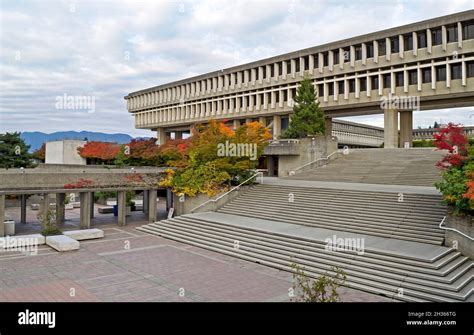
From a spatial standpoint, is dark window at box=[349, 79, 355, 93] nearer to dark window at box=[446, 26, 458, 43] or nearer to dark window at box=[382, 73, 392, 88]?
dark window at box=[382, 73, 392, 88]

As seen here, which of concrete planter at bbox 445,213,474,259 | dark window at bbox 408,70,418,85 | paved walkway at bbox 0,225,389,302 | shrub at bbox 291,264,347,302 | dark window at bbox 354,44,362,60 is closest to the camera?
shrub at bbox 291,264,347,302

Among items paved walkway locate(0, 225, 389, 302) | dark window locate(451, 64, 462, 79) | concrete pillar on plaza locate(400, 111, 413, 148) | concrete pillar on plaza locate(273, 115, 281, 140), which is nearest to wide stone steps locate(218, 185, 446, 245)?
paved walkway locate(0, 225, 389, 302)

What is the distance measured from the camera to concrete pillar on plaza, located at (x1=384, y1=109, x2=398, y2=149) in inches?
1654

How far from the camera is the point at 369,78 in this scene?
4316 centimetres

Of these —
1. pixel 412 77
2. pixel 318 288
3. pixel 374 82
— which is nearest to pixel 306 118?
pixel 374 82

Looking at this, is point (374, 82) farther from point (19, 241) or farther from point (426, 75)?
point (19, 241)

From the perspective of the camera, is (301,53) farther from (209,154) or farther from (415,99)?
(209,154)

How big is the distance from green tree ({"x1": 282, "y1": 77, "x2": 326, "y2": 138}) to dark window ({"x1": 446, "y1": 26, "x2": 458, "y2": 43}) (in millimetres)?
15290

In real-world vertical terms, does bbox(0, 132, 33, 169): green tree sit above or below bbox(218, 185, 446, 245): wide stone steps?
above

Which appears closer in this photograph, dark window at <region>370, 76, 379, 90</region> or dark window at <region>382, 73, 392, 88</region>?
dark window at <region>382, 73, 392, 88</region>

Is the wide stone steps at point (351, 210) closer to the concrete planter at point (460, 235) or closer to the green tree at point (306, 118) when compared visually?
the concrete planter at point (460, 235)

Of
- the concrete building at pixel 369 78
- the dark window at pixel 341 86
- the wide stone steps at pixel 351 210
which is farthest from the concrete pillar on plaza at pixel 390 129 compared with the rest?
the wide stone steps at pixel 351 210

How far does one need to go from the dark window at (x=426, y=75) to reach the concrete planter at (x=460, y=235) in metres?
29.6

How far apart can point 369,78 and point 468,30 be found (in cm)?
1015
